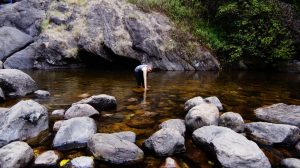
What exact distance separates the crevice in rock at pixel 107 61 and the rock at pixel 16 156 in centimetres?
1218

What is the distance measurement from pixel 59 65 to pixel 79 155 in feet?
42.6

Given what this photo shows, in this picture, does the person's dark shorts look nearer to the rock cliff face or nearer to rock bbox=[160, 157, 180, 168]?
the rock cliff face

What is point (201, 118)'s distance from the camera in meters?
6.22

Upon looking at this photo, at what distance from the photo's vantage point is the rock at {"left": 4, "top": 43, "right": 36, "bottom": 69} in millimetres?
16609

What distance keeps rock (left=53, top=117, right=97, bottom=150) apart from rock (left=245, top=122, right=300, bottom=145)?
3.09 meters

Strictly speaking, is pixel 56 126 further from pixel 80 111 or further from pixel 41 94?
pixel 41 94

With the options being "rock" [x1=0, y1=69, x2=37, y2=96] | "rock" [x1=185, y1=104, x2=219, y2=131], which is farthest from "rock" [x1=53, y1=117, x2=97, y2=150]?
"rock" [x1=0, y1=69, x2=37, y2=96]

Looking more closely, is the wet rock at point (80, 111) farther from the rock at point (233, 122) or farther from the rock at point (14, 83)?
the rock at point (14, 83)

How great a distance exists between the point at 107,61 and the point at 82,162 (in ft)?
42.4

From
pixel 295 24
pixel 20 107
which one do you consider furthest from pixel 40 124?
pixel 295 24

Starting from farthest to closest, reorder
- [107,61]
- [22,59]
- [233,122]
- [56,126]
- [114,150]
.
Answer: [107,61]
[22,59]
[233,122]
[56,126]
[114,150]

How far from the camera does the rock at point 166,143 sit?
5.20m

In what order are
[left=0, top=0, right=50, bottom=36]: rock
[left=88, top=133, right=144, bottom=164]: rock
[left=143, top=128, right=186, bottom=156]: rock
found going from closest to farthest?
[left=88, top=133, right=144, bottom=164]: rock < [left=143, top=128, right=186, bottom=156]: rock < [left=0, top=0, right=50, bottom=36]: rock

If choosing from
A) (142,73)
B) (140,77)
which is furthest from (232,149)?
(140,77)
